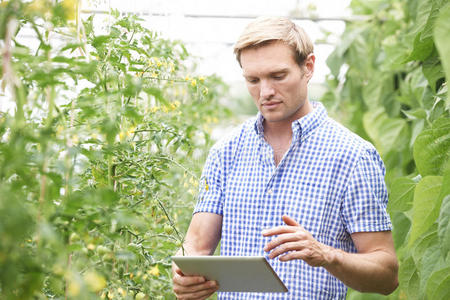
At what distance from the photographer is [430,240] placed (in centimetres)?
164

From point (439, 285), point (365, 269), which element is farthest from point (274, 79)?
point (439, 285)

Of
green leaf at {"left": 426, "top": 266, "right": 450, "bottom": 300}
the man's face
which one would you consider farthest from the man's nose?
green leaf at {"left": 426, "top": 266, "right": 450, "bottom": 300}

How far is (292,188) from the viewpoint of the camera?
169cm

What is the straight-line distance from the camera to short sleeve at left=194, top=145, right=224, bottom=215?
179 centimetres

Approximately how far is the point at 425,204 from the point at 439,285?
18 cm

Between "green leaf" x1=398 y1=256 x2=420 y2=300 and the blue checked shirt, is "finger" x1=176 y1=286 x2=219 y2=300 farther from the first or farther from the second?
"green leaf" x1=398 y1=256 x2=420 y2=300

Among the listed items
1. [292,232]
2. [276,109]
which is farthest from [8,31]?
[276,109]

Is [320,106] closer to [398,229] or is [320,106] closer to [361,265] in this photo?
[361,265]

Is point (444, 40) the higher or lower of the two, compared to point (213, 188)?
higher

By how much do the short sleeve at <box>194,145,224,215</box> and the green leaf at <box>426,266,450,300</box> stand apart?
587 millimetres

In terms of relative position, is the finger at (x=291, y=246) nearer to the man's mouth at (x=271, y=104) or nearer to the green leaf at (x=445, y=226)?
the green leaf at (x=445, y=226)

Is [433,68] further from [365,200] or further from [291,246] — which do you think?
[291,246]

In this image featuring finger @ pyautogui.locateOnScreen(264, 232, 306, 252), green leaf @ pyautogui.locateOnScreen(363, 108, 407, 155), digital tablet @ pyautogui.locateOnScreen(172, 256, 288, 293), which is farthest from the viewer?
green leaf @ pyautogui.locateOnScreen(363, 108, 407, 155)

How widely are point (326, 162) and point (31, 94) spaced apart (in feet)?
2.73
